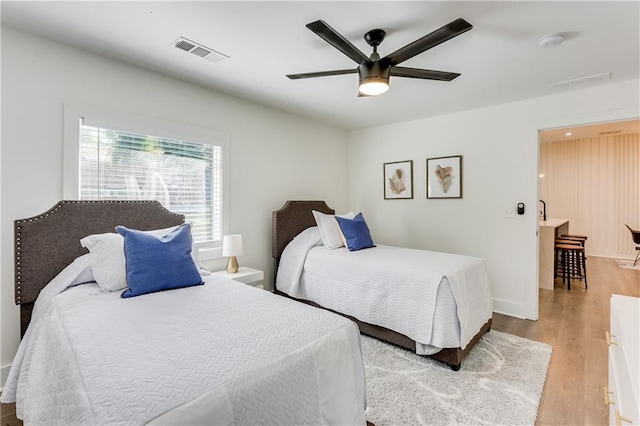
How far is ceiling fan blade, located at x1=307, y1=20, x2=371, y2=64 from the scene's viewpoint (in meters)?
1.62

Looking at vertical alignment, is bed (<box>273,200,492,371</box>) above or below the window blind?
below

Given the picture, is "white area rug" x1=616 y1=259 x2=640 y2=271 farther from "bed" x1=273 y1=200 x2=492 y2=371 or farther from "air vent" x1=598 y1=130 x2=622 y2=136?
"bed" x1=273 y1=200 x2=492 y2=371

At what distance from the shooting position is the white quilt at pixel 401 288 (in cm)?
241

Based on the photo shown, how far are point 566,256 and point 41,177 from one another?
6.59 meters

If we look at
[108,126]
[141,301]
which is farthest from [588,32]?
[108,126]

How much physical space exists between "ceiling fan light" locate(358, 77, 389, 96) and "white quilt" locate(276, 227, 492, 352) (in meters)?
1.52

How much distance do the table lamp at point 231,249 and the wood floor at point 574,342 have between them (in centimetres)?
175

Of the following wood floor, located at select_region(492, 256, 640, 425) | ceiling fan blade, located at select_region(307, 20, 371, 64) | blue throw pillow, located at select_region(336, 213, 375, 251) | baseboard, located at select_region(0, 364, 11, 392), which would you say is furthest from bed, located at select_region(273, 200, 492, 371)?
baseboard, located at select_region(0, 364, 11, 392)

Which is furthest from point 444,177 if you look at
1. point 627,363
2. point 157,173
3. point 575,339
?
point 157,173

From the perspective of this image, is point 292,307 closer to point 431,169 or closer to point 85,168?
point 85,168

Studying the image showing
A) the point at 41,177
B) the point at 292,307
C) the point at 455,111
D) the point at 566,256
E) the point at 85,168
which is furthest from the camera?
the point at 566,256

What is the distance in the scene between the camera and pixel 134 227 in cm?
255

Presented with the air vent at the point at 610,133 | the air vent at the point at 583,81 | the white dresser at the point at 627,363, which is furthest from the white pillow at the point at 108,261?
the air vent at the point at 610,133

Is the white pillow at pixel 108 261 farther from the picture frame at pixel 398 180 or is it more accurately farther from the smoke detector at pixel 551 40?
the picture frame at pixel 398 180
